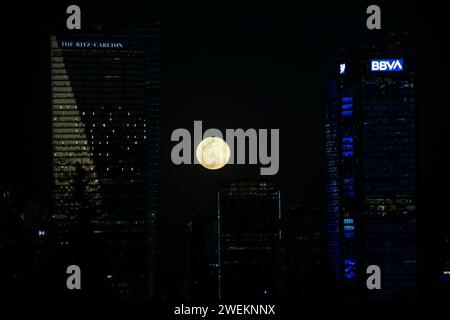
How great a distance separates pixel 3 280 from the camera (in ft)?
277

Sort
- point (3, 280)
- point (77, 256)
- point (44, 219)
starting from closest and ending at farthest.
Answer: point (77, 256), point (3, 280), point (44, 219)

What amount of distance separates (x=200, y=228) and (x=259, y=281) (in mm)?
15563

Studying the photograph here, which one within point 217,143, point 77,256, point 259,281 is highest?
point 217,143

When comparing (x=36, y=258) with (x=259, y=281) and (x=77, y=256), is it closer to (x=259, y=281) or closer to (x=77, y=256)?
(x=77, y=256)

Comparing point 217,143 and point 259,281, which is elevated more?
point 217,143

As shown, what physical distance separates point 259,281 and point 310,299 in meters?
165
